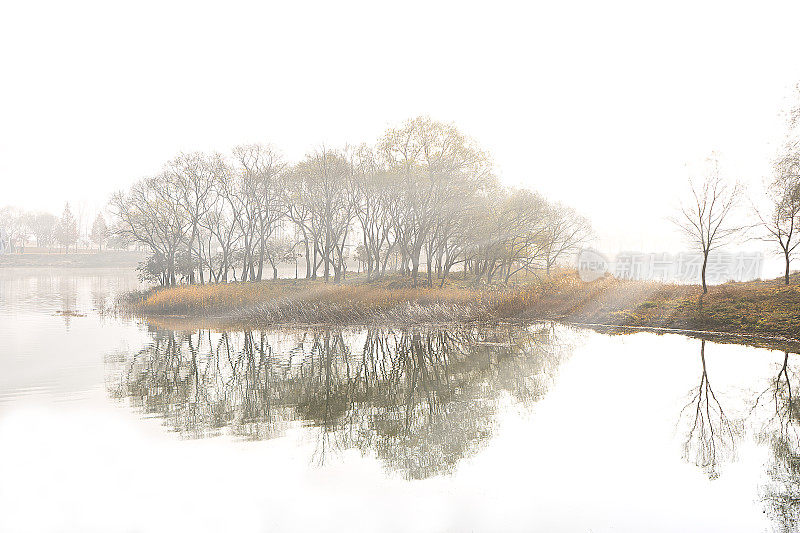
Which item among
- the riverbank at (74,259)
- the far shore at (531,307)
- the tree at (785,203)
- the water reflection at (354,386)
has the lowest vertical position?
→ the water reflection at (354,386)

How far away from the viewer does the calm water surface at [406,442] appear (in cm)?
733

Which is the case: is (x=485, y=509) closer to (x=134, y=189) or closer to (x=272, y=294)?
(x=272, y=294)

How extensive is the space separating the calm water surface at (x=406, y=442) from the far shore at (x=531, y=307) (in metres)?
6.20

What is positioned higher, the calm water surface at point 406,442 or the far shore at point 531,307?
the far shore at point 531,307

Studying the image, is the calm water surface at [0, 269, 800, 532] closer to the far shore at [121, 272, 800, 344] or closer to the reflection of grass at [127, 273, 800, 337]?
the far shore at [121, 272, 800, 344]

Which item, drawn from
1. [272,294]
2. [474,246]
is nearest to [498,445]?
[272,294]

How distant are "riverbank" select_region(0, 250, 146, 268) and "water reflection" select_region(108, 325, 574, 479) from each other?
120591mm

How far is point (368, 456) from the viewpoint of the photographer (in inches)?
374

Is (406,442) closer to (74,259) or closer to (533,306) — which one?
(533,306)

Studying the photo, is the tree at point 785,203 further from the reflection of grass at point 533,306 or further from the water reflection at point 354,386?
the water reflection at point 354,386

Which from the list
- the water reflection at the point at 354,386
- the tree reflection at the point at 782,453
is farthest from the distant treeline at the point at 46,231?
the tree reflection at the point at 782,453

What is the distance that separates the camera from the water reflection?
10727mm

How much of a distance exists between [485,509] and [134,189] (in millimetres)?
60195

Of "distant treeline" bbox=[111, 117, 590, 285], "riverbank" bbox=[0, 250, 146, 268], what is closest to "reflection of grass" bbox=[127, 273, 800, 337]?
"distant treeline" bbox=[111, 117, 590, 285]
